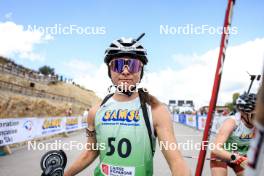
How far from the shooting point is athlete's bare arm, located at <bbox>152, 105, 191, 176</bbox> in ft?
7.11

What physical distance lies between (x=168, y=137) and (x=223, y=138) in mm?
2150

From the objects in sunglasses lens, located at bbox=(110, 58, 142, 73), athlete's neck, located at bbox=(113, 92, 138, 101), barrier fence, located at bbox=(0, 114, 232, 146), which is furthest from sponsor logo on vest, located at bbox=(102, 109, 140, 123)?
barrier fence, located at bbox=(0, 114, 232, 146)

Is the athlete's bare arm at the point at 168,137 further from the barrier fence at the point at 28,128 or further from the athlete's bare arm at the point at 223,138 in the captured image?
the barrier fence at the point at 28,128

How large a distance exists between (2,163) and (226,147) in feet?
26.3

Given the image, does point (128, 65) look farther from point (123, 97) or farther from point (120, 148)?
point (120, 148)

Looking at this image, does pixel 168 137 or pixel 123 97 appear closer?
pixel 168 137

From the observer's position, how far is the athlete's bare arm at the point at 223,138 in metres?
3.93

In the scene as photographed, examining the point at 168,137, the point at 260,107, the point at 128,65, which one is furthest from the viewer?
the point at 128,65

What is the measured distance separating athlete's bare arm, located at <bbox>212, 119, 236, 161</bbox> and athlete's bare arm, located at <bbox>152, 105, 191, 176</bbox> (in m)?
1.81

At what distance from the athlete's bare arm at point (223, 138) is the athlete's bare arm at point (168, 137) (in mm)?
1813

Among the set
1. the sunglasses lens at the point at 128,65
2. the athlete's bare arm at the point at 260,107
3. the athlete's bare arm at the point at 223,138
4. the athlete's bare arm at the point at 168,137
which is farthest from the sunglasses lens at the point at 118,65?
the athlete's bare arm at the point at 223,138

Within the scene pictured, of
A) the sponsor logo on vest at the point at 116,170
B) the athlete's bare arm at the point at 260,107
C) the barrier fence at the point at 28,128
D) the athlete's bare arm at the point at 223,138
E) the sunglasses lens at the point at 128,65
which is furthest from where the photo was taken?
the barrier fence at the point at 28,128

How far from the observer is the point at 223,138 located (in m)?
4.20

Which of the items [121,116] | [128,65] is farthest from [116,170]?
[128,65]
